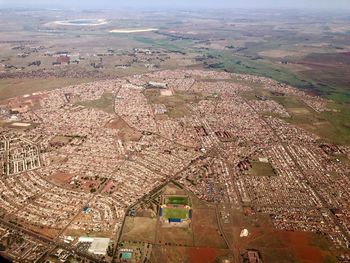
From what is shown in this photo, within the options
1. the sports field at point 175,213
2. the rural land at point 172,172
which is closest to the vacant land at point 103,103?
the rural land at point 172,172

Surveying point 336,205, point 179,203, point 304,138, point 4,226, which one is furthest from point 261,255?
point 304,138

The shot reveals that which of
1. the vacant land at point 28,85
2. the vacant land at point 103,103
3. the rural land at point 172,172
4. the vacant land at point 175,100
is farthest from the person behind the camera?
the vacant land at point 28,85

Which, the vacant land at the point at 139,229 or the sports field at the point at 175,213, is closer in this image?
the vacant land at the point at 139,229

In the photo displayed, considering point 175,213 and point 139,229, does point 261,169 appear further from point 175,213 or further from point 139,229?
point 139,229

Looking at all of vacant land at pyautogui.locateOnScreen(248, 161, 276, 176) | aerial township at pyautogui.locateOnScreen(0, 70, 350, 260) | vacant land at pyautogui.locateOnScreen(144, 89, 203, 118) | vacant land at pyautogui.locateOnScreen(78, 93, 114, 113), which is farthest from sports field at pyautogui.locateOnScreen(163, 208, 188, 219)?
vacant land at pyautogui.locateOnScreen(78, 93, 114, 113)

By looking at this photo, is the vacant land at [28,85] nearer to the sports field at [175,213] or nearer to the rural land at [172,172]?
the rural land at [172,172]

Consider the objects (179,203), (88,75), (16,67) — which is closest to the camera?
(179,203)

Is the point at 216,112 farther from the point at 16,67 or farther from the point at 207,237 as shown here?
the point at 16,67
